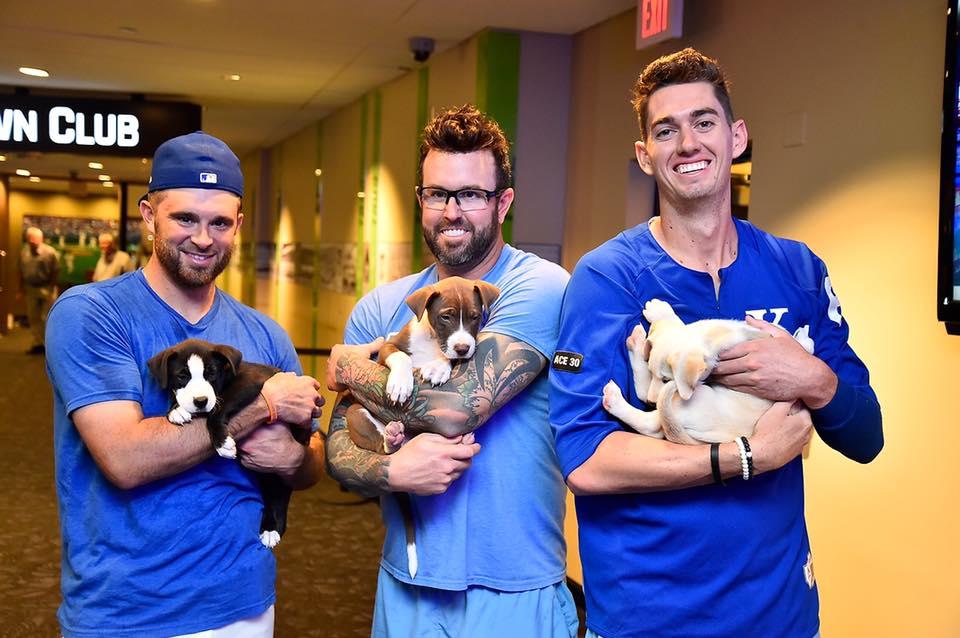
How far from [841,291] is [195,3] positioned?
4.09 meters

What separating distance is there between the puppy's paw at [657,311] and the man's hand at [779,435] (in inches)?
10.2

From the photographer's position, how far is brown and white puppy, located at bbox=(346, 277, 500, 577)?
1987mm

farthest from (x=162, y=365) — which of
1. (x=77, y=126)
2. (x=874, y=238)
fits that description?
(x=77, y=126)

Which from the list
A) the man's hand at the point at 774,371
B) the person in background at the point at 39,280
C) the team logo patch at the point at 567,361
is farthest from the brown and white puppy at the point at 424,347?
the person in background at the point at 39,280

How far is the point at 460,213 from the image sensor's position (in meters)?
2.06

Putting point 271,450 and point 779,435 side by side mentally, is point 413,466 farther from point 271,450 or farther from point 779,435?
point 779,435

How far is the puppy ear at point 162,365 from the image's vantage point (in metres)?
2.01

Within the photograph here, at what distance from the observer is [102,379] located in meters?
2.01

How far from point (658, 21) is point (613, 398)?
10.3 feet

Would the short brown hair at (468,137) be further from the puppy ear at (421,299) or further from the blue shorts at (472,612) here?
the blue shorts at (472,612)

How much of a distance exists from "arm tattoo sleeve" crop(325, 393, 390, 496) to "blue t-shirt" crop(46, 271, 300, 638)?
255 mm

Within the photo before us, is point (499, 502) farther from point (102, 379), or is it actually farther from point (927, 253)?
point (927, 253)

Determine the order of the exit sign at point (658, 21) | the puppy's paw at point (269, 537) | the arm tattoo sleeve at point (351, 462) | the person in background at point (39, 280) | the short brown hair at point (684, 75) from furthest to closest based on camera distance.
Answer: the person in background at point (39, 280) → the exit sign at point (658, 21) → the puppy's paw at point (269, 537) → the arm tattoo sleeve at point (351, 462) → the short brown hair at point (684, 75)

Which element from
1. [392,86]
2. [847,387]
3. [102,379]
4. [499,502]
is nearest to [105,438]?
[102,379]
